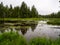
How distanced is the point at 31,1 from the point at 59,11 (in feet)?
7.91

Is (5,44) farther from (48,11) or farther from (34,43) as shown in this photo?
(48,11)

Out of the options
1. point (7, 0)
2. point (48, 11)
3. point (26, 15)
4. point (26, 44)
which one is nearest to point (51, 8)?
point (48, 11)

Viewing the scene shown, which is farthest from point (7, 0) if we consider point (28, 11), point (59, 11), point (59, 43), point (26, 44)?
point (59, 43)

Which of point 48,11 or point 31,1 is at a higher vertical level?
point 31,1

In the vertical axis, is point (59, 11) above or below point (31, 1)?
below

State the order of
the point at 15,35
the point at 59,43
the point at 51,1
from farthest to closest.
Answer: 1. the point at 51,1
2. the point at 15,35
3. the point at 59,43

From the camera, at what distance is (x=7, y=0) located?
13.2 meters

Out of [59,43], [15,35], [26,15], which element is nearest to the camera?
[59,43]

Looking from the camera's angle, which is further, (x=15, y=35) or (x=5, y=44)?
(x=15, y=35)

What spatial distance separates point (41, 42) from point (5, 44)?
47.8 inches

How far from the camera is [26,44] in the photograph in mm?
5969

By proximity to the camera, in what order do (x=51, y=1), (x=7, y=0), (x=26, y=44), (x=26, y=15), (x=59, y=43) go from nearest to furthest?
(x=59, y=43)
(x=26, y=44)
(x=51, y=1)
(x=7, y=0)
(x=26, y=15)

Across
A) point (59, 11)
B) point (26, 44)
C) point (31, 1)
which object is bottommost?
point (26, 44)

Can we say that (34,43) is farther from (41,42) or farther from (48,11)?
(48,11)
